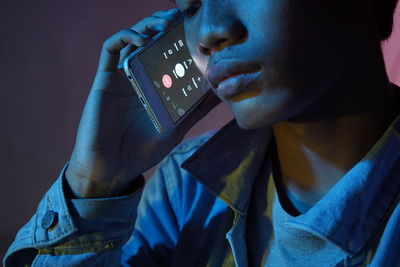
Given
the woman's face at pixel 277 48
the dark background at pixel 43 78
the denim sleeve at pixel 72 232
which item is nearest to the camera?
the woman's face at pixel 277 48

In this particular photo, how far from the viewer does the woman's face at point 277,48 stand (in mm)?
444

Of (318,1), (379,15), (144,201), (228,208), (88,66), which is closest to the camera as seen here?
(318,1)

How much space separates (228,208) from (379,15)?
1.19 ft

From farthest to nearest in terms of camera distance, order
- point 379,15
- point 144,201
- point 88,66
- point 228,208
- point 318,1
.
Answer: point 88,66 → point 144,201 → point 228,208 → point 379,15 → point 318,1

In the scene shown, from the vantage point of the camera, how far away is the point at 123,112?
70 centimetres

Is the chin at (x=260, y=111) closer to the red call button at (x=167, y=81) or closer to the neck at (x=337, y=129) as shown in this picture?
the neck at (x=337, y=129)

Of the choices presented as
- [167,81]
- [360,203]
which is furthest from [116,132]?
[360,203]

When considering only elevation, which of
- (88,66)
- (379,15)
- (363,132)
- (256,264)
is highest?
(88,66)

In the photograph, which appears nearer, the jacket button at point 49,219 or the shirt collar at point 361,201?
the shirt collar at point 361,201

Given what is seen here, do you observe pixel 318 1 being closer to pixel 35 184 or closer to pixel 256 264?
pixel 256 264

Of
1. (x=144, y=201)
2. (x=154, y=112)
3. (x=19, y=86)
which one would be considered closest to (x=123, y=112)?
(x=154, y=112)

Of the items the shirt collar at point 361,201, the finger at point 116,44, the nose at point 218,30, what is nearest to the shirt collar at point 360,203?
the shirt collar at point 361,201

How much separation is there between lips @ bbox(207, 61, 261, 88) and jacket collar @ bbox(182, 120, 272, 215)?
0.60ft

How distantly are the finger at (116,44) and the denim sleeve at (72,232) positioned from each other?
0.68 feet
